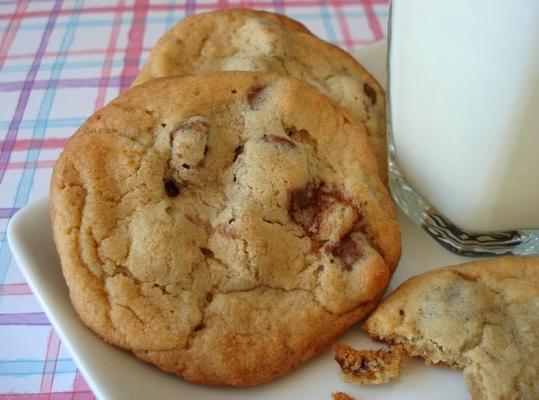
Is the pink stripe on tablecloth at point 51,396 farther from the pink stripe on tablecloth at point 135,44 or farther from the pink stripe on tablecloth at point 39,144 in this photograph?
the pink stripe on tablecloth at point 135,44

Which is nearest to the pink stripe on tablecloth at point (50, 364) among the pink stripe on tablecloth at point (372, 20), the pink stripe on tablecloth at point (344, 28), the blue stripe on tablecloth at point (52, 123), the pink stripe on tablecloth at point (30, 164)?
the pink stripe on tablecloth at point (30, 164)

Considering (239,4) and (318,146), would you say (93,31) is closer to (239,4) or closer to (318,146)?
(239,4)

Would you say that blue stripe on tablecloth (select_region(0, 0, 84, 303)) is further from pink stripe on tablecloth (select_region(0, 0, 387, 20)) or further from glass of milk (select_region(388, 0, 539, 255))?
glass of milk (select_region(388, 0, 539, 255))

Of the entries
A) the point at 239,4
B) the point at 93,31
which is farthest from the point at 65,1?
the point at 239,4

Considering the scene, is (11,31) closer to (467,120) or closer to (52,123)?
(52,123)

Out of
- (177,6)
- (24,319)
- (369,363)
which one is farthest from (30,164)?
(369,363)

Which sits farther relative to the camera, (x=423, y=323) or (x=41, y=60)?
(x=41, y=60)

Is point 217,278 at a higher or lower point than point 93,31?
higher
